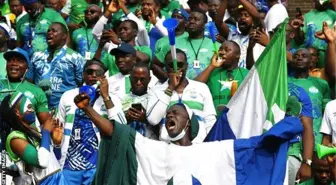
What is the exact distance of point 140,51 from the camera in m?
15.8

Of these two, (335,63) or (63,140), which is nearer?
(63,140)

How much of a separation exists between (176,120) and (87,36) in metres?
6.18

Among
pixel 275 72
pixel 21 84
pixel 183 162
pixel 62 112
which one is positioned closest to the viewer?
pixel 183 162

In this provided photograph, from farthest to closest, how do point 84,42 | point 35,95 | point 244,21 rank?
point 84,42 < point 244,21 < point 35,95

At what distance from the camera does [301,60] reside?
15.3 meters

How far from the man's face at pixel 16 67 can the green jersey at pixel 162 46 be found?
5.44 ft

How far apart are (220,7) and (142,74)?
3.79 metres

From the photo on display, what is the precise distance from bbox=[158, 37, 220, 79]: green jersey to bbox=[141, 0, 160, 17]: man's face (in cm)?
153

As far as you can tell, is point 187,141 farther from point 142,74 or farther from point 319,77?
point 319,77

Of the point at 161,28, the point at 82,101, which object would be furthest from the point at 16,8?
the point at 82,101

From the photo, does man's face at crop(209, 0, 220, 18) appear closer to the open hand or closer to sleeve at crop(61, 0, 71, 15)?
sleeve at crop(61, 0, 71, 15)

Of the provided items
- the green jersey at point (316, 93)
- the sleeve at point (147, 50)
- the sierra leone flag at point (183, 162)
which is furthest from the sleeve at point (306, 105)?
the sierra leone flag at point (183, 162)

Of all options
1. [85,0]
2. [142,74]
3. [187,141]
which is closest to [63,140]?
[142,74]

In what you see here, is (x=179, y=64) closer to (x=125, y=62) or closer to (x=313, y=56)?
(x=125, y=62)
